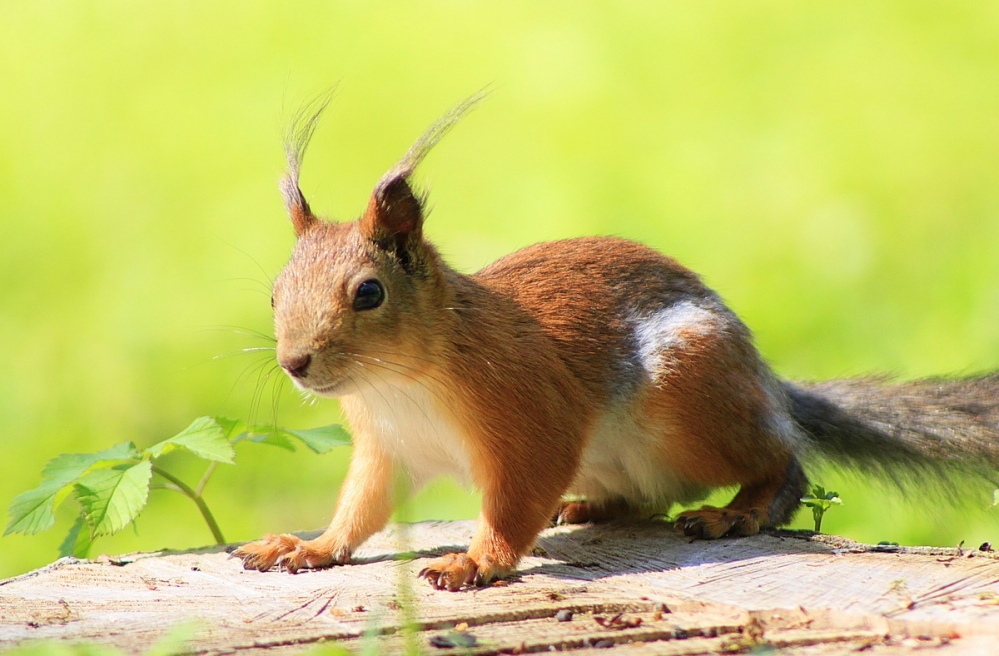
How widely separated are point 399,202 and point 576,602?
1.12 metres

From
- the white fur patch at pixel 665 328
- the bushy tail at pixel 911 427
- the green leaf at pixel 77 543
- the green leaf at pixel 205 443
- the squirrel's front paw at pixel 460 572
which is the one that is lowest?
the green leaf at pixel 77 543

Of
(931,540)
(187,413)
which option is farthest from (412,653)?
(187,413)

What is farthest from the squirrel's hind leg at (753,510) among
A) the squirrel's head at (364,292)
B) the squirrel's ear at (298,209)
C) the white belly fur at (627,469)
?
the squirrel's ear at (298,209)

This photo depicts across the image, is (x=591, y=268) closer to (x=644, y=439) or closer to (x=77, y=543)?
(x=644, y=439)

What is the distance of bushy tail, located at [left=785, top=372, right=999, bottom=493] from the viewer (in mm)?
→ 3438

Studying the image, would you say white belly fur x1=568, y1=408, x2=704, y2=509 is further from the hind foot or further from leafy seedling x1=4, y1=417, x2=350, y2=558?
leafy seedling x1=4, y1=417, x2=350, y2=558

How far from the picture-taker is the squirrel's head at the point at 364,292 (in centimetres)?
262

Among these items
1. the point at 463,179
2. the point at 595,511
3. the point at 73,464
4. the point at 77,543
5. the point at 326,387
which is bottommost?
the point at 77,543

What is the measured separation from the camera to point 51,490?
2.91 meters

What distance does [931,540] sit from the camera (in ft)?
13.5

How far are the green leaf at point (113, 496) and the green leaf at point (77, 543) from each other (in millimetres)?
61

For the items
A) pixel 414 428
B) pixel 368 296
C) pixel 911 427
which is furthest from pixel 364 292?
pixel 911 427

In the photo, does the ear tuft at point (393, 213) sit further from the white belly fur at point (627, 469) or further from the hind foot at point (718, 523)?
the hind foot at point (718, 523)

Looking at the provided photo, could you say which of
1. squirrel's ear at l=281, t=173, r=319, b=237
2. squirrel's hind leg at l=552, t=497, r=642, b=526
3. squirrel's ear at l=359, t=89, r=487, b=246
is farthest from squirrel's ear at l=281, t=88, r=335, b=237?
squirrel's hind leg at l=552, t=497, r=642, b=526
